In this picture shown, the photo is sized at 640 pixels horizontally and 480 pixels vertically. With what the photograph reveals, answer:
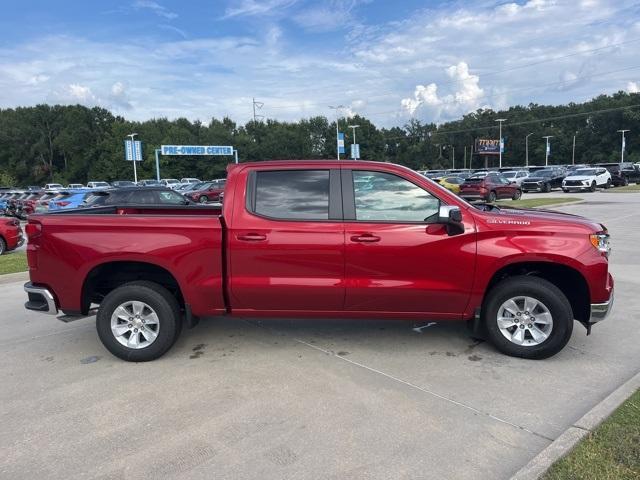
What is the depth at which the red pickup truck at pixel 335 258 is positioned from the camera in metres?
4.40

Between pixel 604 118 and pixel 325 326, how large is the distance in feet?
370

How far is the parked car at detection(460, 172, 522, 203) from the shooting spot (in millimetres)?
26641

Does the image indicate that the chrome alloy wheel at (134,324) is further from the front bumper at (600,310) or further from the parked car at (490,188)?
the parked car at (490,188)

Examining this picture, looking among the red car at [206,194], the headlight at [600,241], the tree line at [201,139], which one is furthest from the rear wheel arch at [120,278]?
the tree line at [201,139]

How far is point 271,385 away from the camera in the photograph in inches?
163

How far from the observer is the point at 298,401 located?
3840 mm

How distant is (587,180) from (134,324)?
1334 inches

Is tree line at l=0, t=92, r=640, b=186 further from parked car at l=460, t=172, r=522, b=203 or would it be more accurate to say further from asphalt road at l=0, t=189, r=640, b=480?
asphalt road at l=0, t=189, r=640, b=480

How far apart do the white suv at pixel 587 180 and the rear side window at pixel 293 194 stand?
107ft

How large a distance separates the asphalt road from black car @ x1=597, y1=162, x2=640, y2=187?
3834 cm

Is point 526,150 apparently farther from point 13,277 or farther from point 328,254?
point 328,254

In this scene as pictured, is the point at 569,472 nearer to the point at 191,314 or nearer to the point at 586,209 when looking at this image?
the point at 191,314

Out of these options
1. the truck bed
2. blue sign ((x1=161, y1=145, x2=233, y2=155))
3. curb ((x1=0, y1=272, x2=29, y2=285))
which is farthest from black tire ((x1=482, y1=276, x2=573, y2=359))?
blue sign ((x1=161, y1=145, x2=233, y2=155))

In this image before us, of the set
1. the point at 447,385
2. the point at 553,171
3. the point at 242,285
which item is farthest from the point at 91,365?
the point at 553,171
